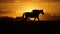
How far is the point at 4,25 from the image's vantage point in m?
3.33

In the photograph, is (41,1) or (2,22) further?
(41,1)

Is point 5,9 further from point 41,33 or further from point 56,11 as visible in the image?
point 41,33

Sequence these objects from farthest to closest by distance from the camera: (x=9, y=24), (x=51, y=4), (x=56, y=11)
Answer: (x=51, y=4) → (x=56, y=11) → (x=9, y=24)

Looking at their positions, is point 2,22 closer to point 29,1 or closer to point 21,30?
point 21,30

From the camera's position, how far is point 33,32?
3.34m

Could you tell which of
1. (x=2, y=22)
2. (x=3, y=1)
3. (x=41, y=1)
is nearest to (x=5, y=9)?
(x=3, y=1)

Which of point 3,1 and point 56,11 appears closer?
point 56,11

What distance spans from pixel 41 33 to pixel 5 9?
1.53 m

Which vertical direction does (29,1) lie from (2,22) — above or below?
above

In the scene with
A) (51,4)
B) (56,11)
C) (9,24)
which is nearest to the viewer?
(9,24)

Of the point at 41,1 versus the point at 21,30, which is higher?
the point at 41,1

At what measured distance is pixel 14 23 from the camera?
335 cm

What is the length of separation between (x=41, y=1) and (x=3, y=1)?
2.54ft

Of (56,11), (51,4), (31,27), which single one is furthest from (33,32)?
(51,4)
